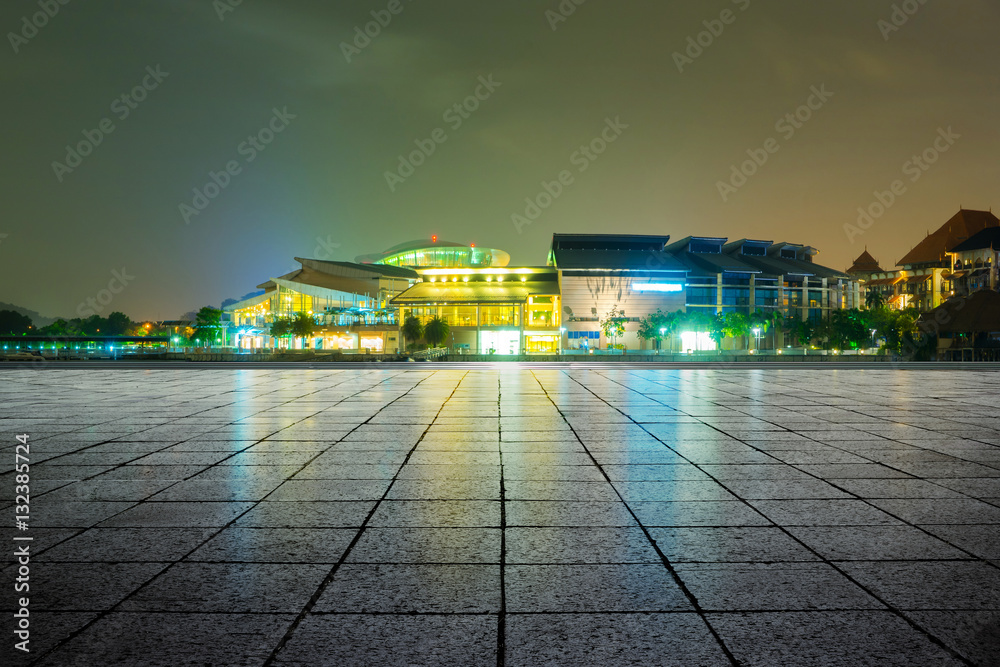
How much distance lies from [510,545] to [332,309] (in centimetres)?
8444

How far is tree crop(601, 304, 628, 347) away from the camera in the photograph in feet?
309

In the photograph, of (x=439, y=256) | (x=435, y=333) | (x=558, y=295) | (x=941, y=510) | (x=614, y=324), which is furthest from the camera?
(x=439, y=256)

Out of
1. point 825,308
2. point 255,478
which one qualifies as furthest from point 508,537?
point 825,308

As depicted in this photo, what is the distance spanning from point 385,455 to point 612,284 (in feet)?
294

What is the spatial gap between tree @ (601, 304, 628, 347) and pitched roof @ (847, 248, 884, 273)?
420 feet

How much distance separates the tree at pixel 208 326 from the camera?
110 m

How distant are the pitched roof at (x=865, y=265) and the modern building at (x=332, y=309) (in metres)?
145

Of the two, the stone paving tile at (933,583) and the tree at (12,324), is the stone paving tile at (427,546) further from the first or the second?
the tree at (12,324)

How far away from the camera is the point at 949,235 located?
177m

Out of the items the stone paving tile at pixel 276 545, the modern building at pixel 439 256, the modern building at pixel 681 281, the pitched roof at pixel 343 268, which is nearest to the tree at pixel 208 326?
the pitched roof at pixel 343 268

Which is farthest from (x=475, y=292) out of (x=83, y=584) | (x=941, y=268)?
(x=941, y=268)

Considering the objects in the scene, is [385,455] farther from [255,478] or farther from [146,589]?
[146,589]

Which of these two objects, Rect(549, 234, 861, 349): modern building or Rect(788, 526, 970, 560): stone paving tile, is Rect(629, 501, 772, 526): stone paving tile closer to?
Rect(788, 526, 970, 560): stone paving tile

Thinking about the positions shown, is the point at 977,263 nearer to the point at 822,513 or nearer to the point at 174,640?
the point at 822,513
